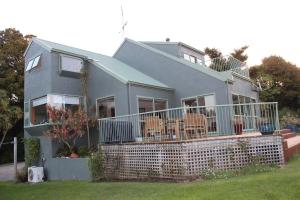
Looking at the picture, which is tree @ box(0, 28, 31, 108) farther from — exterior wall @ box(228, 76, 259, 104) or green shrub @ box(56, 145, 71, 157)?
exterior wall @ box(228, 76, 259, 104)

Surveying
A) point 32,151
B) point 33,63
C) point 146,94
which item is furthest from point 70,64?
point 32,151

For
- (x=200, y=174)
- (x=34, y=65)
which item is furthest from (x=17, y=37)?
(x=200, y=174)

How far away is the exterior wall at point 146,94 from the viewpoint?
16905 millimetres

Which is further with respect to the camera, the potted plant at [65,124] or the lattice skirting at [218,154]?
the potted plant at [65,124]

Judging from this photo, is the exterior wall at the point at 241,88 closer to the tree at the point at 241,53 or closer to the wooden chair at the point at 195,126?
the wooden chair at the point at 195,126

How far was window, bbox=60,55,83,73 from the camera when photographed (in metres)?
17.9

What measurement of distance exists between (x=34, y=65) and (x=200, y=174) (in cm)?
1179

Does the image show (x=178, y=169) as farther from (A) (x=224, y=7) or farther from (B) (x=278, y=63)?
(B) (x=278, y=63)

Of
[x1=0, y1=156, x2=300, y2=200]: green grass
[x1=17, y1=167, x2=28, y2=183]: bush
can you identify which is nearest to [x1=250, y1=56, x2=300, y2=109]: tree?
[x1=0, y1=156, x2=300, y2=200]: green grass

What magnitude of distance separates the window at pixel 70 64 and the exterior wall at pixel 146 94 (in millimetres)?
3616

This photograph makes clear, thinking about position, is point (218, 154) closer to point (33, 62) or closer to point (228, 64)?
point (33, 62)

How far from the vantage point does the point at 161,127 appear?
12.7 m

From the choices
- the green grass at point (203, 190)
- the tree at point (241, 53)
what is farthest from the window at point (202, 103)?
the tree at point (241, 53)

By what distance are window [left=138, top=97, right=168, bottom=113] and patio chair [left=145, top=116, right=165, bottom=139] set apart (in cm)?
415
